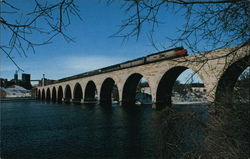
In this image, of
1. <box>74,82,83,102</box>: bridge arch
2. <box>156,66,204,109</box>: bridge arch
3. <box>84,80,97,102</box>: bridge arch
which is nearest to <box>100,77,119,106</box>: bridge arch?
<box>84,80,97,102</box>: bridge arch

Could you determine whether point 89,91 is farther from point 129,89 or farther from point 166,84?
point 166,84

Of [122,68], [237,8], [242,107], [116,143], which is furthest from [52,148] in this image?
[122,68]

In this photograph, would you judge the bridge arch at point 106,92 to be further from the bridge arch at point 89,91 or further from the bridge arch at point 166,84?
the bridge arch at point 166,84

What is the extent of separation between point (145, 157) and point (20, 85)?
141681 millimetres

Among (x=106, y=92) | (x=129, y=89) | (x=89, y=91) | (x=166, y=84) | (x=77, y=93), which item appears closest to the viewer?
(x=166, y=84)

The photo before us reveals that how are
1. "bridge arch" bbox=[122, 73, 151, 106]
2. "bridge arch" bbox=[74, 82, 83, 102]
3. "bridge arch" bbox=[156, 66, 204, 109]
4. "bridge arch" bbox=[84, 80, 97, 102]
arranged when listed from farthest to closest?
"bridge arch" bbox=[74, 82, 83, 102] → "bridge arch" bbox=[84, 80, 97, 102] → "bridge arch" bbox=[122, 73, 151, 106] → "bridge arch" bbox=[156, 66, 204, 109]

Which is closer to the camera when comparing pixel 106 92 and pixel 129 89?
pixel 129 89

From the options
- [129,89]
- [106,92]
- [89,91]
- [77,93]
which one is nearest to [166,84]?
[129,89]

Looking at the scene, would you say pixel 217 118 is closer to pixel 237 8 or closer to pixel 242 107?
pixel 242 107

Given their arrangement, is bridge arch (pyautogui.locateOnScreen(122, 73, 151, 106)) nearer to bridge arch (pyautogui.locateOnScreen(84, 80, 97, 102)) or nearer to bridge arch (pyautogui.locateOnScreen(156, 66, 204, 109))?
bridge arch (pyautogui.locateOnScreen(156, 66, 204, 109))

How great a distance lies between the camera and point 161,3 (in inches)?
85.4

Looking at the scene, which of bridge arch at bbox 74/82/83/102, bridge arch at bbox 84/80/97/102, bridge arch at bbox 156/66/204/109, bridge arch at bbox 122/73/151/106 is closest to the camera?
bridge arch at bbox 156/66/204/109

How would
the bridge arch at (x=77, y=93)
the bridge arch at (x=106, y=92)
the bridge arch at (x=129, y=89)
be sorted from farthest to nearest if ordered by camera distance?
the bridge arch at (x=77, y=93), the bridge arch at (x=106, y=92), the bridge arch at (x=129, y=89)

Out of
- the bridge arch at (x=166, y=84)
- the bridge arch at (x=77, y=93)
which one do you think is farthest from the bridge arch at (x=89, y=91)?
the bridge arch at (x=166, y=84)
